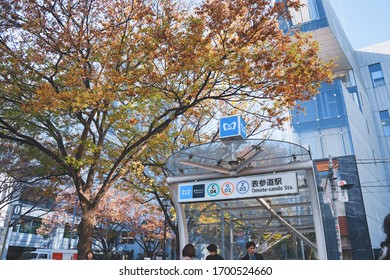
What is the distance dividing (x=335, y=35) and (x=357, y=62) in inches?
465

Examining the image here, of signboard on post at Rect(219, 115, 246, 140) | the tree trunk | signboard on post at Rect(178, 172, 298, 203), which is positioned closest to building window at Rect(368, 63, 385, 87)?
signboard on post at Rect(219, 115, 246, 140)

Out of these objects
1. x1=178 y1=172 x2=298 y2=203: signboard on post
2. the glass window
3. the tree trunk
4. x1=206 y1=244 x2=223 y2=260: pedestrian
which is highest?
the glass window

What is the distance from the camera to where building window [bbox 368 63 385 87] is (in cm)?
3531

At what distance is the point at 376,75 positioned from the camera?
117ft

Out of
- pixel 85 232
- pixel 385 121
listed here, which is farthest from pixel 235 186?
pixel 385 121

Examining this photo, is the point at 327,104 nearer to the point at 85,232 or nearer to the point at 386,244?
the point at 85,232

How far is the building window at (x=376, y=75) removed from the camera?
35312 mm

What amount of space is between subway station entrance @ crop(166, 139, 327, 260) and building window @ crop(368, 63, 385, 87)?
30.8 metres

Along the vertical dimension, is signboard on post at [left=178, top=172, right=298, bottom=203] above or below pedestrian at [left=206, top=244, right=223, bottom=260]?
above

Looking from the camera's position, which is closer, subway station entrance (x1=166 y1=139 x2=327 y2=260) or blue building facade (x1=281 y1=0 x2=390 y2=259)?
subway station entrance (x1=166 y1=139 x2=327 y2=260)

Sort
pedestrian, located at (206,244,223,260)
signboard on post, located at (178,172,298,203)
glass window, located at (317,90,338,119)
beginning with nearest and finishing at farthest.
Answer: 1. pedestrian, located at (206,244,223,260)
2. signboard on post, located at (178,172,298,203)
3. glass window, located at (317,90,338,119)

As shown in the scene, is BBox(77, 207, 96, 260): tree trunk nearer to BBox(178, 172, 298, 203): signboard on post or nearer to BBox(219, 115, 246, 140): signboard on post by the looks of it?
BBox(178, 172, 298, 203): signboard on post

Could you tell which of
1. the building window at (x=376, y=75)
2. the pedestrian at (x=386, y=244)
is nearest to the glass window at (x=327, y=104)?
the building window at (x=376, y=75)

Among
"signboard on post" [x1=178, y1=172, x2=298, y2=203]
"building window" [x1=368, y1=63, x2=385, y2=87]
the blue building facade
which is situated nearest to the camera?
"signboard on post" [x1=178, y1=172, x2=298, y2=203]
